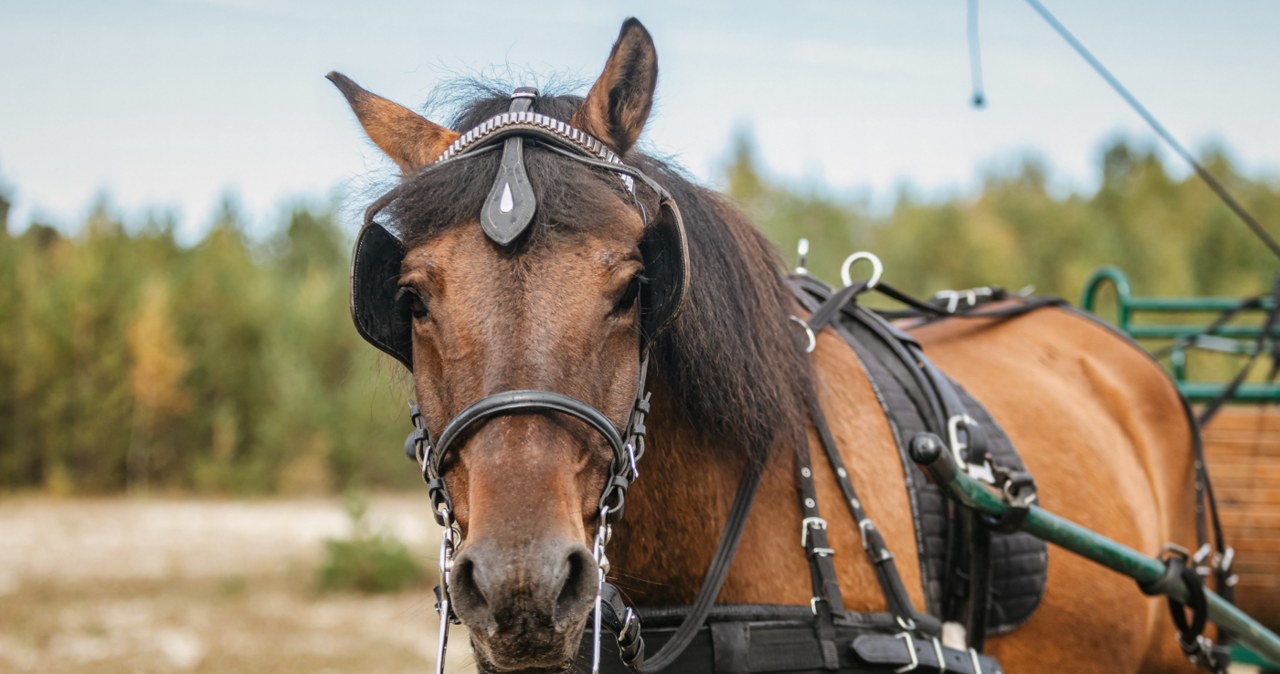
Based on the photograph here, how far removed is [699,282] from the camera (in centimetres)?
220

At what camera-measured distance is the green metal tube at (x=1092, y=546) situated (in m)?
2.54

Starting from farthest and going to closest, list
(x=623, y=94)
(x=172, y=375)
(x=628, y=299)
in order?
(x=172, y=375)
(x=623, y=94)
(x=628, y=299)

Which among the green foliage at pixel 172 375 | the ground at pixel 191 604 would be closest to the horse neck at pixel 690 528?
the ground at pixel 191 604

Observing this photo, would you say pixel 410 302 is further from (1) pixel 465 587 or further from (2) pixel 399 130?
(1) pixel 465 587

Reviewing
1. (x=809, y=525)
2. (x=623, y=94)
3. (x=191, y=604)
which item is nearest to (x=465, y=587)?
(x=809, y=525)

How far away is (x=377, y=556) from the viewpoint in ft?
39.5

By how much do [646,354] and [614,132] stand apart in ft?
1.70

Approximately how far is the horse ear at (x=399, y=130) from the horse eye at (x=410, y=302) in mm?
389

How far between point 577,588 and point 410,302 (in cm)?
70

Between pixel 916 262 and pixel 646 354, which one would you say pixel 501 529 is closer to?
pixel 646 354

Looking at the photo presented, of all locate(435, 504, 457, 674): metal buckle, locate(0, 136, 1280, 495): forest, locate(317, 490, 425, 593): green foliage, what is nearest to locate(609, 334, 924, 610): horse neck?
locate(435, 504, 457, 674): metal buckle

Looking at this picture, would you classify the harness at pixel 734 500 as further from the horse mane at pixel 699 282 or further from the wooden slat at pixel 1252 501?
the wooden slat at pixel 1252 501

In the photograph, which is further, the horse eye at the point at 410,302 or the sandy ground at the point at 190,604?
the sandy ground at the point at 190,604

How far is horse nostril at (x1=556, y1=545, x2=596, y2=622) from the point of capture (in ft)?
5.46
